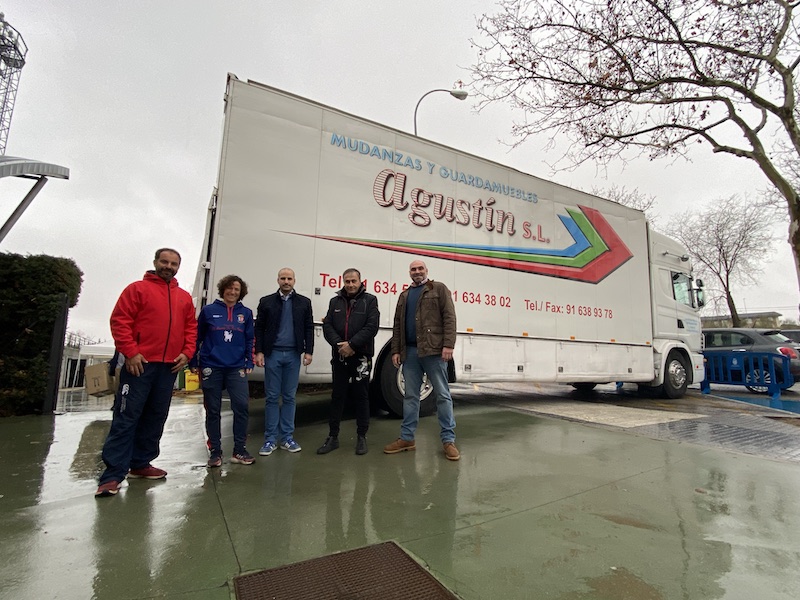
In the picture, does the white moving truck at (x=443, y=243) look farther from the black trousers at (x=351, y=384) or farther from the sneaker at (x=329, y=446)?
the sneaker at (x=329, y=446)

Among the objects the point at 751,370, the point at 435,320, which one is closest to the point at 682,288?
the point at 751,370

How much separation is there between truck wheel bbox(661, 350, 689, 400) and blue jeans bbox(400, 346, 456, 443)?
6772 millimetres

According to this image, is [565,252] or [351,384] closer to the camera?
[351,384]

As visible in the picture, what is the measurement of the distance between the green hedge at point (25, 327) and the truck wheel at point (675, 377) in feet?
34.5

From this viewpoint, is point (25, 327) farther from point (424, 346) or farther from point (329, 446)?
point (424, 346)

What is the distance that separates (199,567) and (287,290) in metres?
2.46

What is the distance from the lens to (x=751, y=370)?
33.4 feet

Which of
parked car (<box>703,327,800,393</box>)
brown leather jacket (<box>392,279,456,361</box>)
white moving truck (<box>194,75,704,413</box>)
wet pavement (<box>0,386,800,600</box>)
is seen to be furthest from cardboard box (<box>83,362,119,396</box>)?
parked car (<box>703,327,800,393</box>)

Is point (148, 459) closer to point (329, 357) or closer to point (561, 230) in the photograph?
point (329, 357)

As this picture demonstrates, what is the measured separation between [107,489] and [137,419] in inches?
18.5

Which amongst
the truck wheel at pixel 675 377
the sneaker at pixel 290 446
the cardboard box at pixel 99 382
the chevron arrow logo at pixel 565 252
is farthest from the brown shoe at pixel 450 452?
the truck wheel at pixel 675 377

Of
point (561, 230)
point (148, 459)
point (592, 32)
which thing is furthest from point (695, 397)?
point (148, 459)

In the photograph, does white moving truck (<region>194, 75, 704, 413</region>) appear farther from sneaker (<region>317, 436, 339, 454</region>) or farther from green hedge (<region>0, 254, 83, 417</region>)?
green hedge (<region>0, 254, 83, 417</region>)

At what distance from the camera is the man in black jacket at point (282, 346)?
12.8 ft
